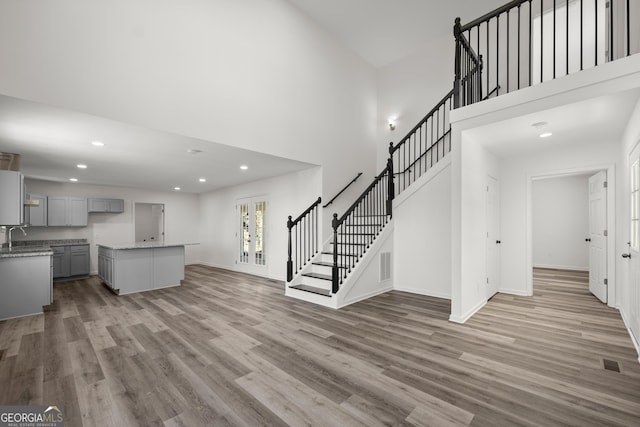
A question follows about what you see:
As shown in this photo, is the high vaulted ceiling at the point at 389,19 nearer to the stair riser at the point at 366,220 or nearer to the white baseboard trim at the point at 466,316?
the stair riser at the point at 366,220

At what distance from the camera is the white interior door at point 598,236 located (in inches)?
176

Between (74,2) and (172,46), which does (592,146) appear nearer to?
(172,46)

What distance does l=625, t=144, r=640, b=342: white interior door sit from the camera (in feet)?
9.80

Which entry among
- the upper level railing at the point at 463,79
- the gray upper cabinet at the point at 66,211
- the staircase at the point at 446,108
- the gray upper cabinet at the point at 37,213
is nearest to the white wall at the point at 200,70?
the staircase at the point at 446,108

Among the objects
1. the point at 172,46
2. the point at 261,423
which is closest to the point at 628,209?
the point at 261,423

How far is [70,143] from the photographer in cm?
407

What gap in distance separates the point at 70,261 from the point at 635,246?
34.9 feet

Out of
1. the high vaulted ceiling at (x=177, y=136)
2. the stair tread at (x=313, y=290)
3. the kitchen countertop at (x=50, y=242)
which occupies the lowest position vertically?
the stair tread at (x=313, y=290)

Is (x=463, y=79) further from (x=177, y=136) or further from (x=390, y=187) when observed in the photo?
(x=177, y=136)

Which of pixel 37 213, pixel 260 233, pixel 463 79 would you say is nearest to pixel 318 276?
pixel 260 233

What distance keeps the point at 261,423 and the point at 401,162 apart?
20.2 feet

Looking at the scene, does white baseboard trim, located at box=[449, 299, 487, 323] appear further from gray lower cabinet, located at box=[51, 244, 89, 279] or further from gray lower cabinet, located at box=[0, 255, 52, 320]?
gray lower cabinet, located at box=[51, 244, 89, 279]

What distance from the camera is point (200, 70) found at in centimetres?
395

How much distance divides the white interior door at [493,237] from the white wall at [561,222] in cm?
337
